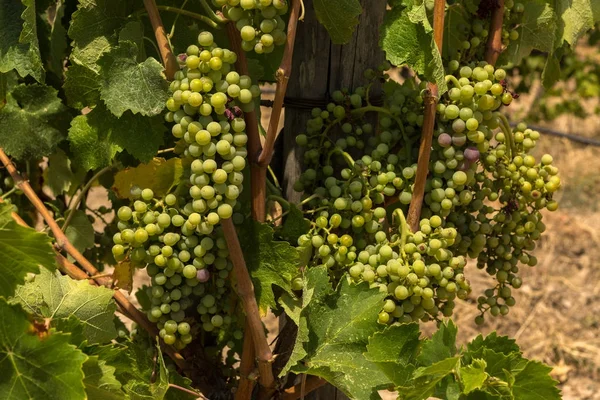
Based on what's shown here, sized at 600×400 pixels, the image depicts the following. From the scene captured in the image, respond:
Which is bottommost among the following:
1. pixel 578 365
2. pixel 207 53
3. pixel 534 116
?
pixel 578 365

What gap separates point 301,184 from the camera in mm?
1584

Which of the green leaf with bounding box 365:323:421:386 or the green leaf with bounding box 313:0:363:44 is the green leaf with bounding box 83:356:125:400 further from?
the green leaf with bounding box 313:0:363:44

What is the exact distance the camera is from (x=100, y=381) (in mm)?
1283

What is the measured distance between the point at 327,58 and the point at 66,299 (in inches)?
26.9

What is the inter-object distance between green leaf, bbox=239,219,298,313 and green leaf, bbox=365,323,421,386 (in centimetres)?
20

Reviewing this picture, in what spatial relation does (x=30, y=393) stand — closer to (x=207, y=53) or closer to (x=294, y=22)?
(x=207, y=53)

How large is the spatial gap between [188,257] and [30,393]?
0.35 metres

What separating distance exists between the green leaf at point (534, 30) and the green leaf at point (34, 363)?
1087 mm

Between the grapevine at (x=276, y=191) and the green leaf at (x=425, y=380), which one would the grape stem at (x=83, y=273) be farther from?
the green leaf at (x=425, y=380)

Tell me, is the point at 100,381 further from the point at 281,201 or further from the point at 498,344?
the point at 498,344

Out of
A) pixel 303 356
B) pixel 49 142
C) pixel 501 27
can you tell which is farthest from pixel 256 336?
pixel 501 27

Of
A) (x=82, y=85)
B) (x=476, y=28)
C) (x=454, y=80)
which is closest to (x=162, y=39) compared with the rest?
(x=82, y=85)

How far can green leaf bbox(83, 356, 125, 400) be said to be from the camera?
4.13ft

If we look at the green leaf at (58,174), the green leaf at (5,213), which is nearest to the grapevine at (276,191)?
the green leaf at (5,213)
